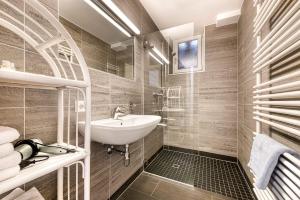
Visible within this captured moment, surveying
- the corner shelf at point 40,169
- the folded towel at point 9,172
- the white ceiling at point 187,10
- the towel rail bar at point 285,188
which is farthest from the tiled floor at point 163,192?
the white ceiling at point 187,10

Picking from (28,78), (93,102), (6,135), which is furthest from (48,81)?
(93,102)

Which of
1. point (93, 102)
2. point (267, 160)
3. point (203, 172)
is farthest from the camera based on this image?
point (203, 172)

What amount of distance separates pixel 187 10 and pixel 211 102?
4.94 feet

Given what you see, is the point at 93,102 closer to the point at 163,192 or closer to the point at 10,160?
the point at 10,160

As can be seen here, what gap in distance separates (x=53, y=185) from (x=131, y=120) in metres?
0.80

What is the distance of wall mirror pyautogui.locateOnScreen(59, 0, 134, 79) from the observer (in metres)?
1.05

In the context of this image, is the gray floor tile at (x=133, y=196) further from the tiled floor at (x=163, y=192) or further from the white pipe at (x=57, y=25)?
the white pipe at (x=57, y=25)

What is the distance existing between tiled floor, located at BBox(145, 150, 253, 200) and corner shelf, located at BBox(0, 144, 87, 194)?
1537mm

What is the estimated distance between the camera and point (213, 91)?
2.45 meters

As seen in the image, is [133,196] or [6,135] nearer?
[6,135]

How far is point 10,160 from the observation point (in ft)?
1.46

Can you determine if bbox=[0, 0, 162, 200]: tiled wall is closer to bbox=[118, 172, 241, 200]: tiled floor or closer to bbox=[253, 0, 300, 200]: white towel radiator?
bbox=[118, 172, 241, 200]: tiled floor

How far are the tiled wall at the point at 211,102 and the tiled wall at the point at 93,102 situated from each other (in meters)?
0.75

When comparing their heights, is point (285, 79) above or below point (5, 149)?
above
